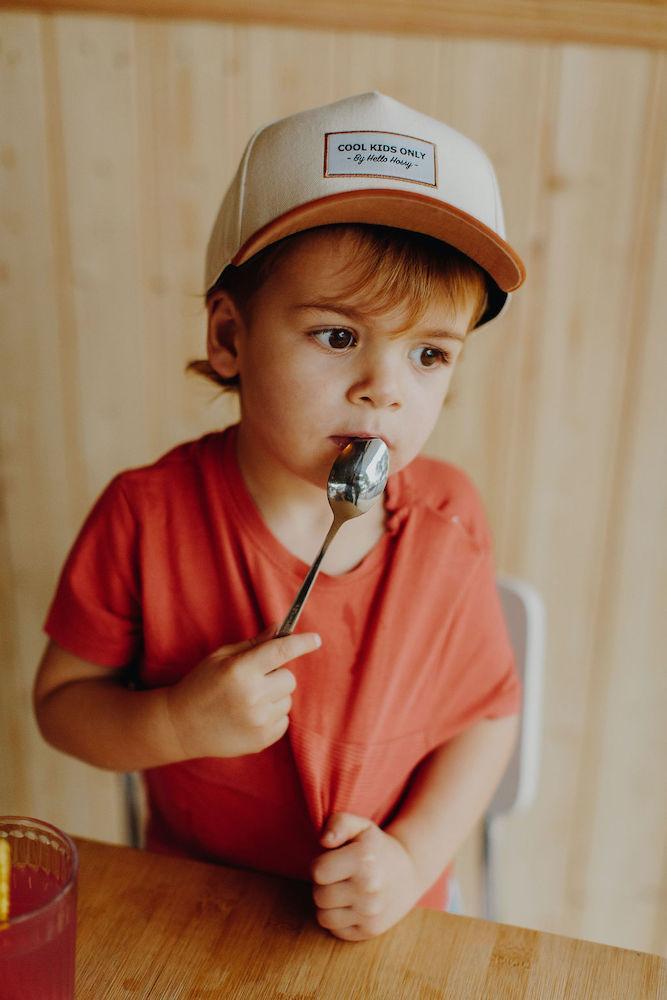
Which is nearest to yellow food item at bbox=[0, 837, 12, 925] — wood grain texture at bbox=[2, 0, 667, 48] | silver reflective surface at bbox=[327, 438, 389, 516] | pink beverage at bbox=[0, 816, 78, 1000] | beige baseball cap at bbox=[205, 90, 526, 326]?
pink beverage at bbox=[0, 816, 78, 1000]

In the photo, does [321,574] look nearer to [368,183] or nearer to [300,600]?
[300,600]

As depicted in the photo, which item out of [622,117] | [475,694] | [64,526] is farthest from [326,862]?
[622,117]

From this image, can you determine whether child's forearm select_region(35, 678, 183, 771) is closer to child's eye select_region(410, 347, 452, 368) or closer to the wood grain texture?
child's eye select_region(410, 347, 452, 368)

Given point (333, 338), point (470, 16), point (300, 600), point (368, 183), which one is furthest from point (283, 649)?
point (470, 16)

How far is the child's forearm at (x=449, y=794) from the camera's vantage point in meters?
0.79

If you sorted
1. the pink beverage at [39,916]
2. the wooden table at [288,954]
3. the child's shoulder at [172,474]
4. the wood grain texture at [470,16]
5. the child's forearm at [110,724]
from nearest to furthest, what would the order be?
the pink beverage at [39,916] → the wooden table at [288,954] → the child's forearm at [110,724] → the child's shoulder at [172,474] → the wood grain texture at [470,16]

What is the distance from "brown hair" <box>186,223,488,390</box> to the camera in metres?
0.66

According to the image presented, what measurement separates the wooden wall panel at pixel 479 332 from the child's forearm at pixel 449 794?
1.65ft

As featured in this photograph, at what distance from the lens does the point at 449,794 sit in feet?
2.74

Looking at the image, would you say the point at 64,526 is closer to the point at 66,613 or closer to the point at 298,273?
the point at 66,613

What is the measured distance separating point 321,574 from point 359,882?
29cm

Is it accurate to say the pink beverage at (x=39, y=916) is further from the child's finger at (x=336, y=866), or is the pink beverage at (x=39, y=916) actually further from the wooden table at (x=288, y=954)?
the child's finger at (x=336, y=866)

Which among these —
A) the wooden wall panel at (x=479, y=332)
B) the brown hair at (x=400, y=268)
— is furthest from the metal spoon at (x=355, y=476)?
the wooden wall panel at (x=479, y=332)

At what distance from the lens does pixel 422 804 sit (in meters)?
0.83
